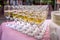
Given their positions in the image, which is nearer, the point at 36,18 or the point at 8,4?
the point at 36,18

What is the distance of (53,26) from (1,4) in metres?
1.60

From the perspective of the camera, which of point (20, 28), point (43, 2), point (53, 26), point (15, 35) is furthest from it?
point (43, 2)

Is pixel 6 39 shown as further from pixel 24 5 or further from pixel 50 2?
pixel 50 2

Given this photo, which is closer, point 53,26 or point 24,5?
point 53,26

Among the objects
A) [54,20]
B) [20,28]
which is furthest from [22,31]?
[54,20]

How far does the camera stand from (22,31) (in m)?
0.93

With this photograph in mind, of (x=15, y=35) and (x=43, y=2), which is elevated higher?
(x=43, y=2)

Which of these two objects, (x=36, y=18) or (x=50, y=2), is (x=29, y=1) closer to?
(x=50, y=2)

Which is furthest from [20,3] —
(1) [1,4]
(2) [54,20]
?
(2) [54,20]

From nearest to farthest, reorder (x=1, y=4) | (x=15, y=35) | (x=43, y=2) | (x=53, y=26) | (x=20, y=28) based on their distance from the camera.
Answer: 1. (x=53, y=26)
2. (x=15, y=35)
3. (x=20, y=28)
4. (x=43, y=2)
5. (x=1, y=4)

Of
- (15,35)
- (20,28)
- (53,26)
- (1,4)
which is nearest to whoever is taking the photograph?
(53,26)

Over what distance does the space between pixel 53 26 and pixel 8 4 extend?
57.7 inches

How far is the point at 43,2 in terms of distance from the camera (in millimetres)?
1971

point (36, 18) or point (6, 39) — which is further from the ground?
point (36, 18)
